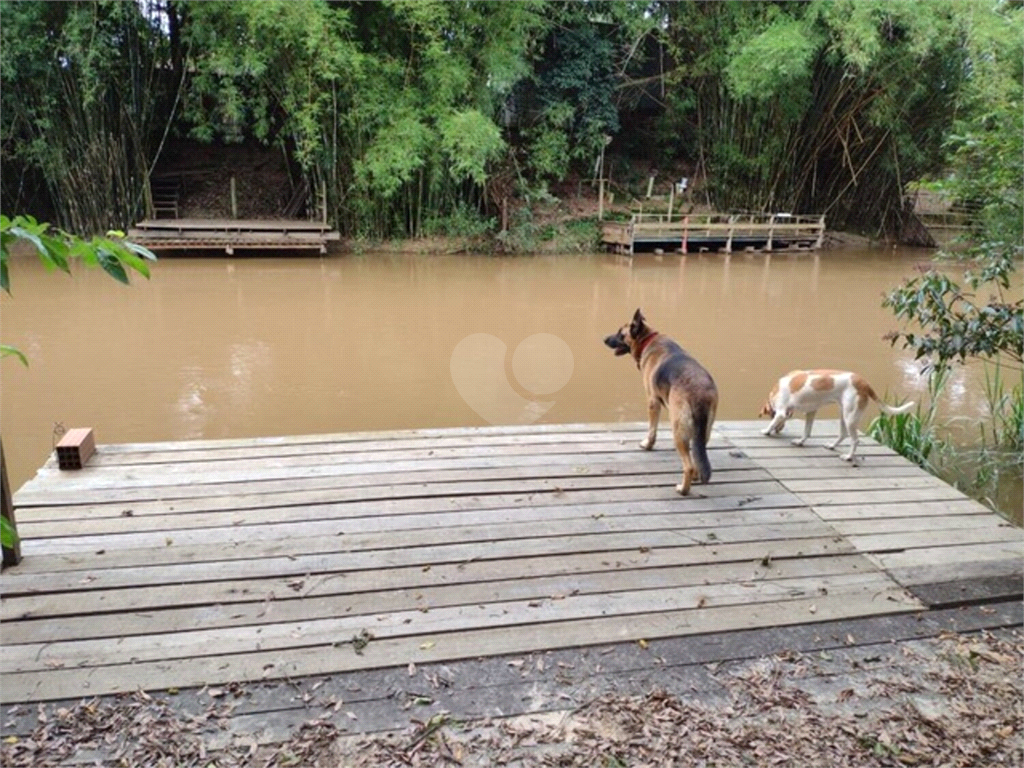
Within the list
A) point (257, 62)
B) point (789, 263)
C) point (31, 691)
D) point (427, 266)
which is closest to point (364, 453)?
point (31, 691)

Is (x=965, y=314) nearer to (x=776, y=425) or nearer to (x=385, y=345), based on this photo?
(x=776, y=425)

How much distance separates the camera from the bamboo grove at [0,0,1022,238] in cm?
1035

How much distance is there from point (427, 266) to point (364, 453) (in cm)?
835

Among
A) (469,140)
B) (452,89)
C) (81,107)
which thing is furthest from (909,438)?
(81,107)

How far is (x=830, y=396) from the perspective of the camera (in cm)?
296

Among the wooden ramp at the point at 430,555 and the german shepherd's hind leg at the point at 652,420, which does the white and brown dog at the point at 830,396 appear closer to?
the wooden ramp at the point at 430,555

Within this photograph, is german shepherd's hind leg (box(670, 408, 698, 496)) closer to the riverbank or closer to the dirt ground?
the dirt ground

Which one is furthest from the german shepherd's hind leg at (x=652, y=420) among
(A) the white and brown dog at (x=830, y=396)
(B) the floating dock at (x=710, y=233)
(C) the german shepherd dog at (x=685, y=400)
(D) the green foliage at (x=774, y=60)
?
(D) the green foliage at (x=774, y=60)

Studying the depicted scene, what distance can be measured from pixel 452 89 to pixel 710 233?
206 inches

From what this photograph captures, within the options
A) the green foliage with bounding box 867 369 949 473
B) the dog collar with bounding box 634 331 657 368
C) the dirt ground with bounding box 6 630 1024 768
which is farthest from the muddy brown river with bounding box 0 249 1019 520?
the dirt ground with bounding box 6 630 1024 768

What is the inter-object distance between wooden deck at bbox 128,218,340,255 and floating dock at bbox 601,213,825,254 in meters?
5.03

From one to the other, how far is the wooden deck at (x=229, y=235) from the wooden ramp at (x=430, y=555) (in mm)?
8734

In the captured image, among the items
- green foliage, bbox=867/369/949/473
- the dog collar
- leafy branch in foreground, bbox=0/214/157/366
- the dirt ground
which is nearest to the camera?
leafy branch in foreground, bbox=0/214/157/366

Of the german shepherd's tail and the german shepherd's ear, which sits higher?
the german shepherd's ear
